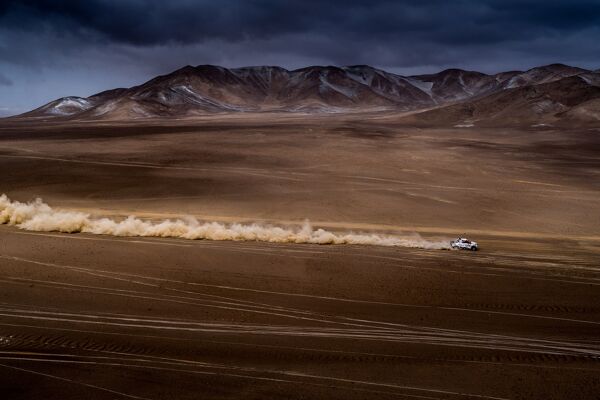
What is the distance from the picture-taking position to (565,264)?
751 inches

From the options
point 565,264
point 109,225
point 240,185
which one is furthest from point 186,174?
point 565,264

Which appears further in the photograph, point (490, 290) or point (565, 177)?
point (565, 177)

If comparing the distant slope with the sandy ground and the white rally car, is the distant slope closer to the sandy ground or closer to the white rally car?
the sandy ground

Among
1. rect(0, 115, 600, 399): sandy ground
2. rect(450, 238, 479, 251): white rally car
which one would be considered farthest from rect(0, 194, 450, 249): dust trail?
rect(0, 115, 600, 399): sandy ground

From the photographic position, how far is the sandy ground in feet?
33.6

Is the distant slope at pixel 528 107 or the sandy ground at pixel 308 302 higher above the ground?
the distant slope at pixel 528 107

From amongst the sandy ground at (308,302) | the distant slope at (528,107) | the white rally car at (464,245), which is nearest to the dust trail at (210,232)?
the white rally car at (464,245)

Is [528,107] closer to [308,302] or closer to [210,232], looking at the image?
[210,232]

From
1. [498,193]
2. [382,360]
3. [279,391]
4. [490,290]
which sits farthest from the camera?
[498,193]

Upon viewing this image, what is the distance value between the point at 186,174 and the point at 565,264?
27.8m

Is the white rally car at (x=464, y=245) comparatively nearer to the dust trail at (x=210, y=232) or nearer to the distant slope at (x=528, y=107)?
the dust trail at (x=210, y=232)

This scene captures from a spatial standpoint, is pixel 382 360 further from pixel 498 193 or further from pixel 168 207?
pixel 498 193

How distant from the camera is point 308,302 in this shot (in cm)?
1473

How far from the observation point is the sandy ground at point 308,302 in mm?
10227
